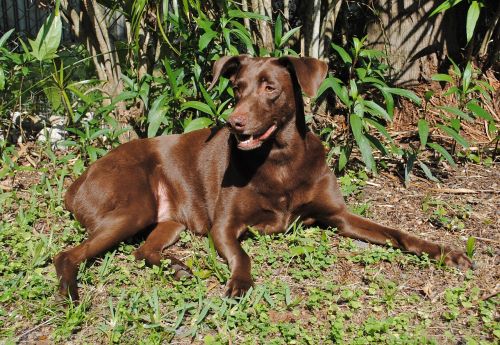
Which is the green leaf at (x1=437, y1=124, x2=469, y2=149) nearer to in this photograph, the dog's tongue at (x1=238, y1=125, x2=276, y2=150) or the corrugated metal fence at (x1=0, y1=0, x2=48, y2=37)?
the dog's tongue at (x1=238, y1=125, x2=276, y2=150)

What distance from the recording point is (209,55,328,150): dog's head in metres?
3.84

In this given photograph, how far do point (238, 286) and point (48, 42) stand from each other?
280 centimetres

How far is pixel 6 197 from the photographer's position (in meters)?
4.77

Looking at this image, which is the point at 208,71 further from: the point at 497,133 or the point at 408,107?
the point at 497,133

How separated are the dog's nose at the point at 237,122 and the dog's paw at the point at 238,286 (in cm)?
89

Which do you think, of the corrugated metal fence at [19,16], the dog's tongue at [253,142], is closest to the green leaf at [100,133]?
the dog's tongue at [253,142]

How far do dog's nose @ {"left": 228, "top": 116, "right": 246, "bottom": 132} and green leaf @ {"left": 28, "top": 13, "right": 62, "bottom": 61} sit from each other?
81.3 inches

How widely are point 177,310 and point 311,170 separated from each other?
4.70ft

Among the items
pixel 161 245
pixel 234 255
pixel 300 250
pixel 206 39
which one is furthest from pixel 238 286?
pixel 206 39

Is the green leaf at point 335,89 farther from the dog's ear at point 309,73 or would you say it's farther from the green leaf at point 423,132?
the dog's ear at point 309,73

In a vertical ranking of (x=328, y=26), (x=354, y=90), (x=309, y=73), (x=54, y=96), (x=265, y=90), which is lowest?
(x=54, y=96)

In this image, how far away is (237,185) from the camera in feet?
13.8

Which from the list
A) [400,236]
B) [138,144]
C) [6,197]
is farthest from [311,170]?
[6,197]

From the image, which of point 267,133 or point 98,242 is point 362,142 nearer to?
point 267,133
